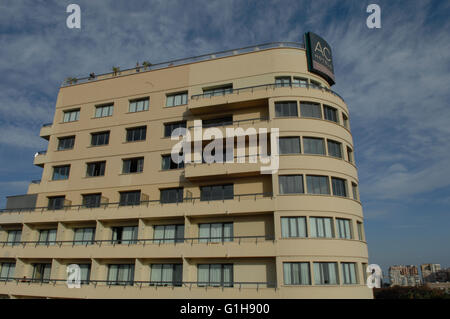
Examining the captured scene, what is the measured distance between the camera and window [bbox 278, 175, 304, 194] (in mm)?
28477


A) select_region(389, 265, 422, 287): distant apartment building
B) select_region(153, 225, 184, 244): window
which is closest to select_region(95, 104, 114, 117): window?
select_region(153, 225, 184, 244): window

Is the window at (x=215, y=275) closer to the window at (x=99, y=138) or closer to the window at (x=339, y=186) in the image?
the window at (x=339, y=186)

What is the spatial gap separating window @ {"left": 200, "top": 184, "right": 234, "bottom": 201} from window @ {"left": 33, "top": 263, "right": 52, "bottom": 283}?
19.0 meters

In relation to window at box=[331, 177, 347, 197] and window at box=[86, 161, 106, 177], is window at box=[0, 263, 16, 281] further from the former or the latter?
window at box=[331, 177, 347, 197]

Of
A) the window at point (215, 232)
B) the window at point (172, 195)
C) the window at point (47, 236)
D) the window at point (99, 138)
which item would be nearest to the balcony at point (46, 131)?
the window at point (99, 138)

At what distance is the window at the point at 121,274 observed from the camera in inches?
1237

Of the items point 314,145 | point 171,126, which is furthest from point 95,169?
point 314,145

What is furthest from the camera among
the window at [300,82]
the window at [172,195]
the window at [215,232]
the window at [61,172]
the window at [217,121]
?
the window at [61,172]

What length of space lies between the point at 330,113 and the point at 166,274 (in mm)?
22474

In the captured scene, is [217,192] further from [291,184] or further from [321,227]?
[321,227]

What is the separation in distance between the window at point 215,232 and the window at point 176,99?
14.4 m

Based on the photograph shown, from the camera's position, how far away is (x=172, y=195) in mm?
33500

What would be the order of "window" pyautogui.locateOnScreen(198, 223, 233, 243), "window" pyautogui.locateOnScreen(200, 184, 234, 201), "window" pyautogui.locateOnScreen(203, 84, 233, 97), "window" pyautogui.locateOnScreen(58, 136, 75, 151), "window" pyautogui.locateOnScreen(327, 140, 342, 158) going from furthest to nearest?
1. "window" pyautogui.locateOnScreen(58, 136, 75, 151)
2. "window" pyautogui.locateOnScreen(203, 84, 233, 97)
3. "window" pyautogui.locateOnScreen(200, 184, 234, 201)
4. "window" pyautogui.locateOnScreen(327, 140, 342, 158)
5. "window" pyautogui.locateOnScreen(198, 223, 233, 243)
